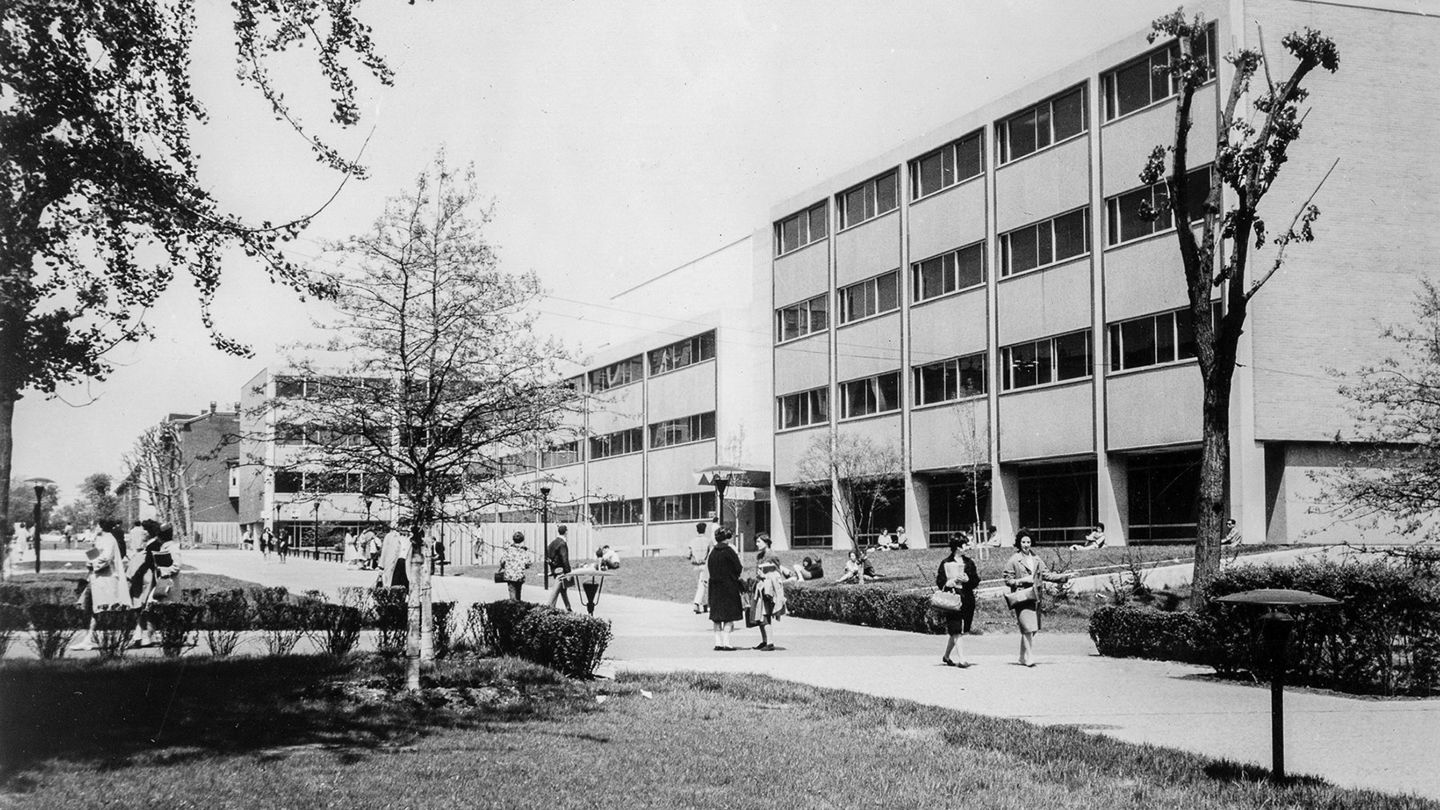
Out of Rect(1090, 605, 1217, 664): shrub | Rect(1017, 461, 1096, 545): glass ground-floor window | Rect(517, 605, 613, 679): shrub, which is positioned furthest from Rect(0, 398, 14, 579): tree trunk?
Rect(1017, 461, 1096, 545): glass ground-floor window

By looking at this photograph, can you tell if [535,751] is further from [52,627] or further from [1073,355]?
[1073,355]

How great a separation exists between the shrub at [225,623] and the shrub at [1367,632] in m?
10.7

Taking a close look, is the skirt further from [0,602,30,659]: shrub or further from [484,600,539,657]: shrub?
[0,602,30,659]: shrub

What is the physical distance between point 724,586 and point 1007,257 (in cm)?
2386

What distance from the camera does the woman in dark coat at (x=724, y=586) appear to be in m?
16.7

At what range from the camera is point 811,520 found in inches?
1907

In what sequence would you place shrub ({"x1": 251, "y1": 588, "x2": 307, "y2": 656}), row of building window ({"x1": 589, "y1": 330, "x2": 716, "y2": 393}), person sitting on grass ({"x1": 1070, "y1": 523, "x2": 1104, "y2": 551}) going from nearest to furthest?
shrub ({"x1": 251, "y1": 588, "x2": 307, "y2": 656}) → person sitting on grass ({"x1": 1070, "y1": 523, "x2": 1104, "y2": 551}) → row of building window ({"x1": 589, "y1": 330, "x2": 716, "y2": 393})

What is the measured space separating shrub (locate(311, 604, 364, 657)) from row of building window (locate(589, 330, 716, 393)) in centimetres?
3709

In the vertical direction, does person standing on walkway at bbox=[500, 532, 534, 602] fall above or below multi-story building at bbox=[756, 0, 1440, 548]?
below

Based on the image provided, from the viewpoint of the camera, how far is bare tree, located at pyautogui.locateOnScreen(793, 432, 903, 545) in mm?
40125

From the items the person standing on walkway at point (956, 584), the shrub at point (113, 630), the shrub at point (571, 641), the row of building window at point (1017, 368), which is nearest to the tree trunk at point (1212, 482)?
the person standing on walkway at point (956, 584)

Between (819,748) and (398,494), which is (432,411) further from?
(819,748)

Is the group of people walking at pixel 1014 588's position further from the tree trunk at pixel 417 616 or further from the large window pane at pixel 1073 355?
the large window pane at pixel 1073 355

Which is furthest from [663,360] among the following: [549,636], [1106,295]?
[549,636]
